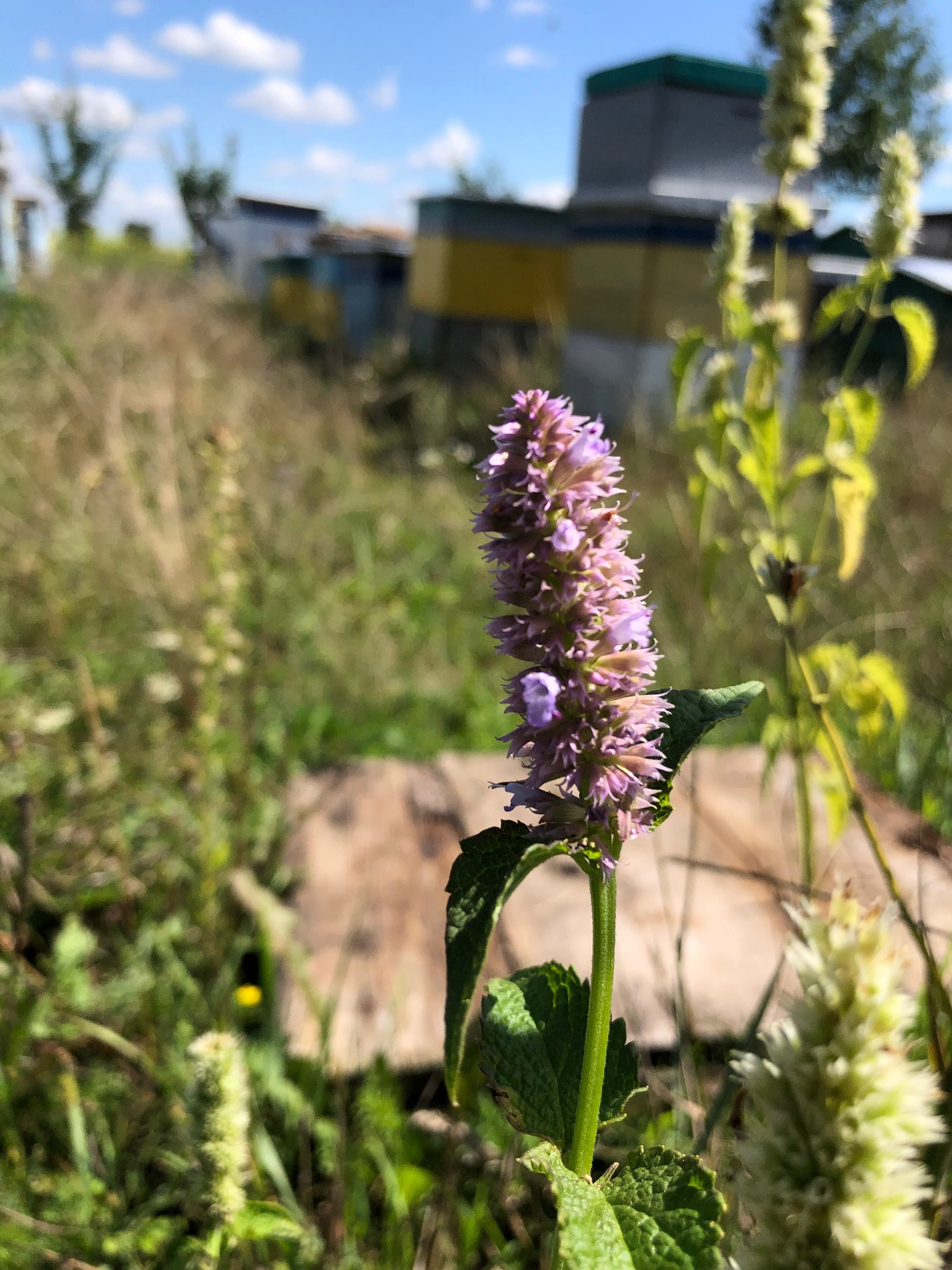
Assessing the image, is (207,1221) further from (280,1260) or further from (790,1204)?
(790,1204)

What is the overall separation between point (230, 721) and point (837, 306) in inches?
81.7

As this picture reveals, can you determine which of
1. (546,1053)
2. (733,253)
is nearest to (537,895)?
(733,253)

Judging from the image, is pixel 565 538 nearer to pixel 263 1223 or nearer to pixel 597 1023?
pixel 597 1023

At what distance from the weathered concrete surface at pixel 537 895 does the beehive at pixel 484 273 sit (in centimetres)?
793

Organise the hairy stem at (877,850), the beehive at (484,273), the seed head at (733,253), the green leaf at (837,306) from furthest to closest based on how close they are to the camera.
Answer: the beehive at (484,273) → the seed head at (733,253) → the green leaf at (837,306) → the hairy stem at (877,850)

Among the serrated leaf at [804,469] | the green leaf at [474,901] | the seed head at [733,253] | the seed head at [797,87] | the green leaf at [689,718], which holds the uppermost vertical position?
the seed head at [797,87]

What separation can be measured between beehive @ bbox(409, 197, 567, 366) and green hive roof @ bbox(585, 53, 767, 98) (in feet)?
9.19

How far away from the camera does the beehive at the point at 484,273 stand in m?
9.83

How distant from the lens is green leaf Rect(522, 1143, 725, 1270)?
494mm

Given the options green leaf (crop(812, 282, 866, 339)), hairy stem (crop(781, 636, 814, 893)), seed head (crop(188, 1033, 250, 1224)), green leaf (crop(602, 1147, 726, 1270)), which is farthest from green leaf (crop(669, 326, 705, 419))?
green leaf (crop(602, 1147, 726, 1270))

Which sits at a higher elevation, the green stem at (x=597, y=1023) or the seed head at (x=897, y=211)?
the seed head at (x=897, y=211)

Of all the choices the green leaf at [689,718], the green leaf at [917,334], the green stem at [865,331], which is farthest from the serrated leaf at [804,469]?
the green leaf at [689,718]

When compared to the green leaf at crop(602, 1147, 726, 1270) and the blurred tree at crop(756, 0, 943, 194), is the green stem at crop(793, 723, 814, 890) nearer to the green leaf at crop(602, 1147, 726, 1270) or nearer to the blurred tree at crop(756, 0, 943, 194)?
the green leaf at crop(602, 1147, 726, 1270)

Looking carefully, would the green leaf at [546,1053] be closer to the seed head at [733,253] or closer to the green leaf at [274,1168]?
the green leaf at [274,1168]
